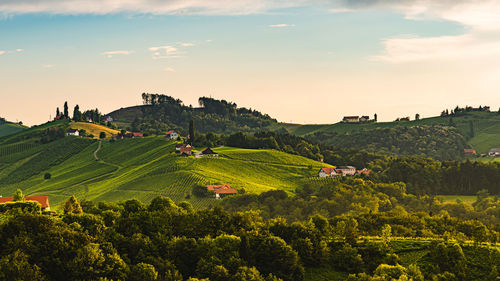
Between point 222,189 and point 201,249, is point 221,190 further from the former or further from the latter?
point 201,249

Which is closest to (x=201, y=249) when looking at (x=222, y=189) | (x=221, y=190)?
(x=221, y=190)

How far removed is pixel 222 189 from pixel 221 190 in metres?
0.85

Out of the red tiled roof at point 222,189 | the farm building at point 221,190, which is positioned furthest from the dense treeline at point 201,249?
the red tiled roof at point 222,189

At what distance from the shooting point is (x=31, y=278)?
55.5 meters

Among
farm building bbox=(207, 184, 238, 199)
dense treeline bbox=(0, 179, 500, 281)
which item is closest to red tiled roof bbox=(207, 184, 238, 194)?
farm building bbox=(207, 184, 238, 199)

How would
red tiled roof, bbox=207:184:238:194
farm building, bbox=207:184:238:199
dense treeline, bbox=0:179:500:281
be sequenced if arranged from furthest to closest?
red tiled roof, bbox=207:184:238:194, farm building, bbox=207:184:238:199, dense treeline, bbox=0:179:500:281

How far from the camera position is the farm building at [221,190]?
168875 millimetres

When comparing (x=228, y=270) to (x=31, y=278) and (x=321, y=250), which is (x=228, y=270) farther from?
(x=31, y=278)

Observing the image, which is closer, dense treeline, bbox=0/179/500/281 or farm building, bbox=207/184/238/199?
dense treeline, bbox=0/179/500/281

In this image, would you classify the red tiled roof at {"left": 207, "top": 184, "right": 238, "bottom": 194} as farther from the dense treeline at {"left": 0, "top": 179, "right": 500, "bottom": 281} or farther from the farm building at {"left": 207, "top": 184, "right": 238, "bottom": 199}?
the dense treeline at {"left": 0, "top": 179, "right": 500, "bottom": 281}

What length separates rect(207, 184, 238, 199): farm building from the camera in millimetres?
168875

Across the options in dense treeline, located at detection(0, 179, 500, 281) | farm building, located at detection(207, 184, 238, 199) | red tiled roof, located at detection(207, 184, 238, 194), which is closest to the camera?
dense treeline, located at detection(0, 179, 500, 281)

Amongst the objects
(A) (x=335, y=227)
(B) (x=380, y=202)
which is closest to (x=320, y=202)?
(B) (x=380, y=202)

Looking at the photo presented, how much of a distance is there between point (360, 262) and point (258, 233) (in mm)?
15307
